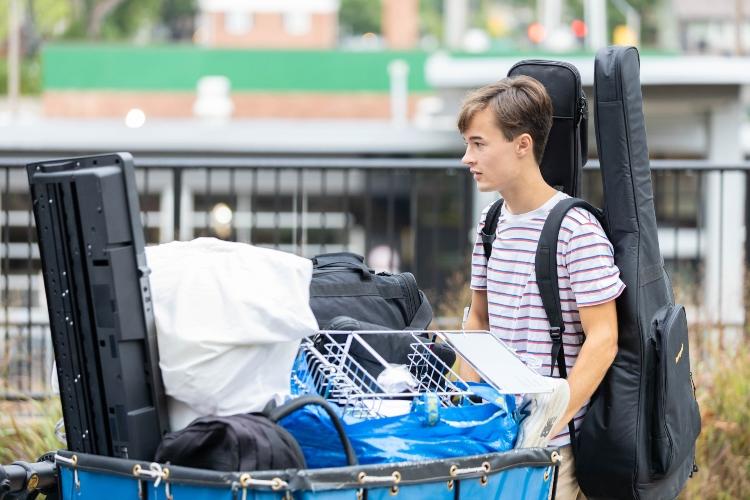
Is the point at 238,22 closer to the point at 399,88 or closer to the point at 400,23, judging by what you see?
the point at 400,23

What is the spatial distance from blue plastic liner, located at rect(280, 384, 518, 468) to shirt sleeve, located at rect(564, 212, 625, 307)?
1.50 ft

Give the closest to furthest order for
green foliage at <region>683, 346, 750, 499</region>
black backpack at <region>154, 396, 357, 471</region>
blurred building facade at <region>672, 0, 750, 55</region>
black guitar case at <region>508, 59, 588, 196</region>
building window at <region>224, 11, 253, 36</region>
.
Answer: black backpack at <region>154, 396, 357, 471</region> < black guitar case at <region>508, 59, 588, 196</region> < green foliage at <region>683, 346, 750, 499</region> < building window at <region>224, 11, 253, 36</region> < blurred building facade at <region>672, 0, 750, 55</region>

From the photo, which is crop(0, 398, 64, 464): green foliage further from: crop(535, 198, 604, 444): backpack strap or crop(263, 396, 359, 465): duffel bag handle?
crop(263, 396, 359, 465): duffel bag handle

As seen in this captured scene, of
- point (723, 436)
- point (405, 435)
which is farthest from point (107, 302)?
point (723, 436)

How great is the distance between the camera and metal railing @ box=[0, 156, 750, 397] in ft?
22.4

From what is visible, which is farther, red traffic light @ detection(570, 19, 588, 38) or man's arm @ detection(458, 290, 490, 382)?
red traffic light @ detection(570, 19, 588, 38)

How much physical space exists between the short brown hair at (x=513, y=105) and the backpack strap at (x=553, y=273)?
20 cm

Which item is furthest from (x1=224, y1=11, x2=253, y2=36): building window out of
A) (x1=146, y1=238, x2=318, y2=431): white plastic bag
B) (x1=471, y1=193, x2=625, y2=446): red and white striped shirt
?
(x1=146, y1=238, x2=318, y2=431): white plastic bag

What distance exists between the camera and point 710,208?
1341cm

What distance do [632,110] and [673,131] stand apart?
12.1 metres

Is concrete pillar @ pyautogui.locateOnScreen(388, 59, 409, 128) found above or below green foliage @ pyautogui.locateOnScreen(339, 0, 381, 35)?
below

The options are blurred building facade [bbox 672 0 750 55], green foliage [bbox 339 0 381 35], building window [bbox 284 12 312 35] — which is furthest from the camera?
green foliage [bbox 339 0 381 35]

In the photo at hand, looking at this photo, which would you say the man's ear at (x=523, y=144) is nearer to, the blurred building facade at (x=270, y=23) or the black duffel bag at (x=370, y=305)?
the black duffel bag at (x=370, y=305)

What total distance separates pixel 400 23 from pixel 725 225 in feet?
116
